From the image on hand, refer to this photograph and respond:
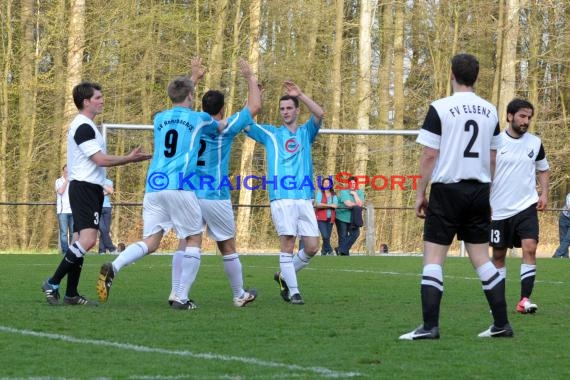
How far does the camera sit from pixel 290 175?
1115 centimetres

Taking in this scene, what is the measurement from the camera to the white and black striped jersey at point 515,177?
10.7 metres

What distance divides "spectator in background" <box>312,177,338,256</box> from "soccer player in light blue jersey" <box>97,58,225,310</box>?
15.5 m

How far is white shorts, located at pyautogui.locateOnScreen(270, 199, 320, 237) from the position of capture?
11.2m

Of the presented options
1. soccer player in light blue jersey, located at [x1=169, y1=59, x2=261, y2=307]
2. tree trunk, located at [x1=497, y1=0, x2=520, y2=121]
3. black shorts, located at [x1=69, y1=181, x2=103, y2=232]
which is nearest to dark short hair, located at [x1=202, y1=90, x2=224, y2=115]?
soccer player in light blue jersey, located at [x1=169, y1=59, x2=261, y2=307]

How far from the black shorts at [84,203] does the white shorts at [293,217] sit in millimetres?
1722

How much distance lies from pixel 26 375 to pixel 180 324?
2699 millimetres

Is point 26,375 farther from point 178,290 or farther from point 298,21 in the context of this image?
point 298,21

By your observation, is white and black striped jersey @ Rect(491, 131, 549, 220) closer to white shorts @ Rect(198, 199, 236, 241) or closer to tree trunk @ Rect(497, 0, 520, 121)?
white shorts @ Rect(198, 199, 236, 241)

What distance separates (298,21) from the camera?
37094 mm

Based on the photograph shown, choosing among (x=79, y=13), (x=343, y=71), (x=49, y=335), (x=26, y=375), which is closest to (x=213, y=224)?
A: (x=49, y=335)

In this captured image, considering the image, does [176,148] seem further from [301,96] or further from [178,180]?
[301,96]

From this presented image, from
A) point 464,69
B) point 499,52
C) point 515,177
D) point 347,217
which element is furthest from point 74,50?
point 464,69

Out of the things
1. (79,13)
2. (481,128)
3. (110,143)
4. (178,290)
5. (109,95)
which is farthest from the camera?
(109,95)

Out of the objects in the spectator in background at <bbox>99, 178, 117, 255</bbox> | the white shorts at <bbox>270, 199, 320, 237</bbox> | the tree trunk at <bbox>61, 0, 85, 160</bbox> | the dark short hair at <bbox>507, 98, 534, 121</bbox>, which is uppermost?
the tree trunk at <bbox>61, 0, 85, 160</bbox>
